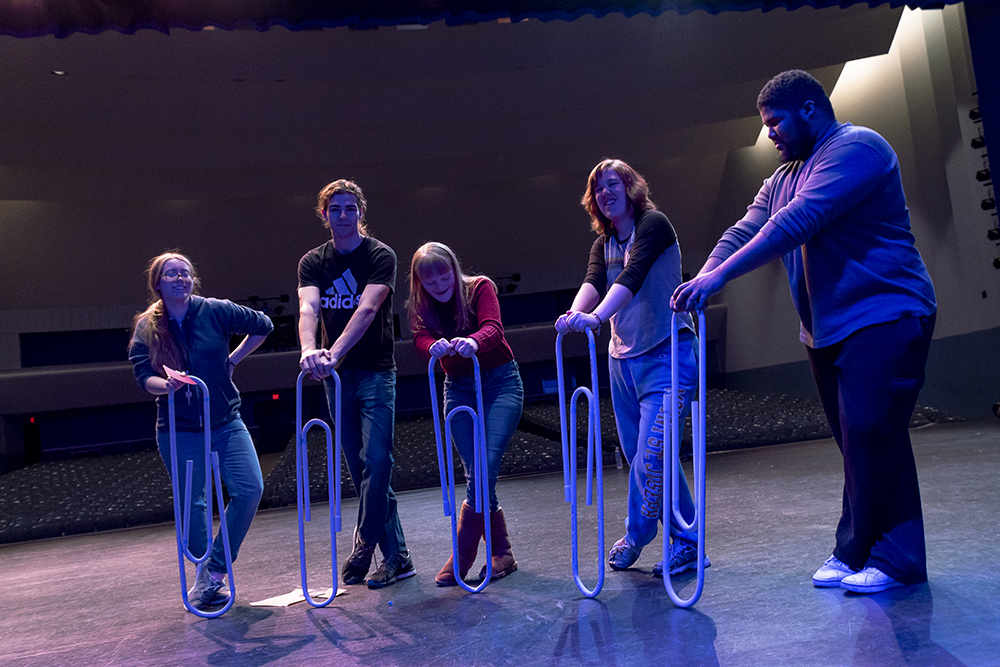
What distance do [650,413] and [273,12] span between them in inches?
128

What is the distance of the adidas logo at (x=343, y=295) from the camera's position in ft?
10.7

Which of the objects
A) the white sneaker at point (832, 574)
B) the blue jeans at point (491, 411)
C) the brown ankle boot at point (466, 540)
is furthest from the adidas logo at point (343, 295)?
the white sneaker at point (832, 574)

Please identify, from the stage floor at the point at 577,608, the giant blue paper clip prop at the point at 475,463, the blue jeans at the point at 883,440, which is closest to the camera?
the stage floor at the point at 577,608

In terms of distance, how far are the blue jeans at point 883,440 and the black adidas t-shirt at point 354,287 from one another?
1.81 meters

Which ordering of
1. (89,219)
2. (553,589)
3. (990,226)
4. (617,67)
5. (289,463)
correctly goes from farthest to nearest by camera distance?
(89,219)
(617,67)
(289,463)
(990,226)
(553,589)

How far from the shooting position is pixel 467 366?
305cm

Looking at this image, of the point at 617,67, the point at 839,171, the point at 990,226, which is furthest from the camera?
the point at 617,67

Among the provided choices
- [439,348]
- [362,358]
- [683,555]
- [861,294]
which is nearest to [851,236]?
[861,294]

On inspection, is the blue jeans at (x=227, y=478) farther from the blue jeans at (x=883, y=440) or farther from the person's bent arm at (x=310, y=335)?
the blue jeans at (x=883, y=440)

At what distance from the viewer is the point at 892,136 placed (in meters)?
8.69

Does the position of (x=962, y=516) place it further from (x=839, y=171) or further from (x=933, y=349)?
(x=933, y=349)

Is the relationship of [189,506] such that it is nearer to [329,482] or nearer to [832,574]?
[329,482]

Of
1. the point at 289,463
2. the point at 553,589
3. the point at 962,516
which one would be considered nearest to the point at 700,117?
the point at 289,463

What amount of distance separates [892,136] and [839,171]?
756 cm
